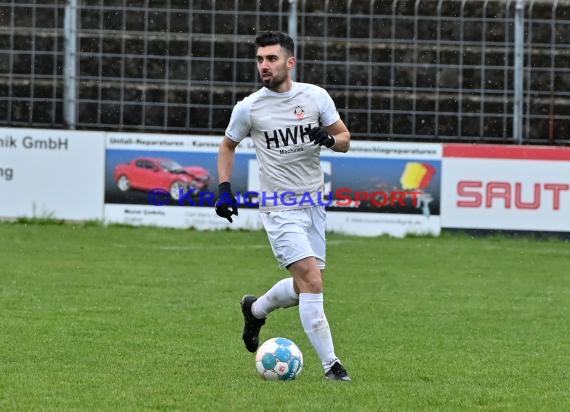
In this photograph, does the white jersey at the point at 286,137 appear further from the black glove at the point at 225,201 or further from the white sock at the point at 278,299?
the white sock at the point at 278,299

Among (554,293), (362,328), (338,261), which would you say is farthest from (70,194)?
(362,328)

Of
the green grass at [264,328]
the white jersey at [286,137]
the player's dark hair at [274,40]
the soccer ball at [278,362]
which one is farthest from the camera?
the white jersey at [286,137]

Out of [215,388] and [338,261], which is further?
[338,261]

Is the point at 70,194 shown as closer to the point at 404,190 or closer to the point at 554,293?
the point at 404,190

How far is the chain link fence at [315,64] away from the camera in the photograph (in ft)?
68.2

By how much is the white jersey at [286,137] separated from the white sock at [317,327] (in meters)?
0.62

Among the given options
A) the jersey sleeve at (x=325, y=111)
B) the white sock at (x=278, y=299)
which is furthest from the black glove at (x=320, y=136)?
the white sock at (x=278, y=299)

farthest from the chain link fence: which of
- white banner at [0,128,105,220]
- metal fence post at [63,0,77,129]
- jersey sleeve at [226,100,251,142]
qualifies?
jersey sleeve at [226,100,251,142]

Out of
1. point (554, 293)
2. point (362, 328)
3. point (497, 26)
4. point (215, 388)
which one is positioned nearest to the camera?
point (215, 388)

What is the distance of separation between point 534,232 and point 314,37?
4.46 meters

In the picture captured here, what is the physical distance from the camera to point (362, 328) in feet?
36.6

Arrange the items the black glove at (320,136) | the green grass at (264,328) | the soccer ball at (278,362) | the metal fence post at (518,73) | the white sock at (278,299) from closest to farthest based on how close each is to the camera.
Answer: the green grass at (264,328) → the soccer ball at (278,362) → the black glove at (320,136) → the white sock at (278,299) → the metal fence post at (518,73)

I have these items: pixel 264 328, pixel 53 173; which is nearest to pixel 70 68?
pixel 53 173

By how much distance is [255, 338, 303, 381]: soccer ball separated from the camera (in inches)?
318
